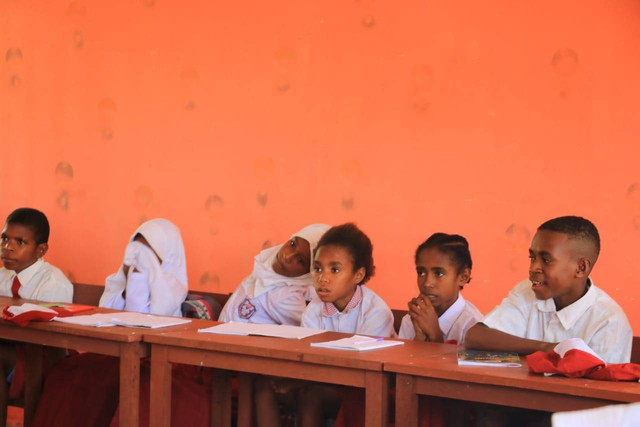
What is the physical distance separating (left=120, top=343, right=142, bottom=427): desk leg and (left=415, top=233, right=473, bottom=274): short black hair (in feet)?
3.57

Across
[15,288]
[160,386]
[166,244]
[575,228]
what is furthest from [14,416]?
[575,228]

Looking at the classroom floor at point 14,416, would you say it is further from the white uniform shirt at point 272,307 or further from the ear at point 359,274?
the ear at point 359,274

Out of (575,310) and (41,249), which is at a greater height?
(41,249)

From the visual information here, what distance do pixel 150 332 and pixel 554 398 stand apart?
1232 mm

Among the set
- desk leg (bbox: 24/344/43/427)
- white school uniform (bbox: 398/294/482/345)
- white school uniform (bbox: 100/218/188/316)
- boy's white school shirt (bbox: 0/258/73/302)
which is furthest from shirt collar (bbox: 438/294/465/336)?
boy's white school shirt (bbox: 0/258/73/302)

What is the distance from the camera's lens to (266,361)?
2143 mm

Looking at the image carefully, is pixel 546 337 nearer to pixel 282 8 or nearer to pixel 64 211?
pixel 282 8

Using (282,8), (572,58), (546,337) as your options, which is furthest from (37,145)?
(546,337)

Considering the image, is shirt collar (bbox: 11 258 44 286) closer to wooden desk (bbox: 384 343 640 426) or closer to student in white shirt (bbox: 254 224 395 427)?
student in white shirt (bbox: 254 224 395 427)

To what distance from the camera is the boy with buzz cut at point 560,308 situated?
218cm

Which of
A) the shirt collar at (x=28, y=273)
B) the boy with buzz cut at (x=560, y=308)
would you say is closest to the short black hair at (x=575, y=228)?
the boy with buzz cut at (x=560, y=308)

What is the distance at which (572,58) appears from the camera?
10.5 ft

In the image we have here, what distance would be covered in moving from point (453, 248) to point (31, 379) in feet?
5.62

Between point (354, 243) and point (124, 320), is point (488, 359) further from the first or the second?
point (124, 320)
